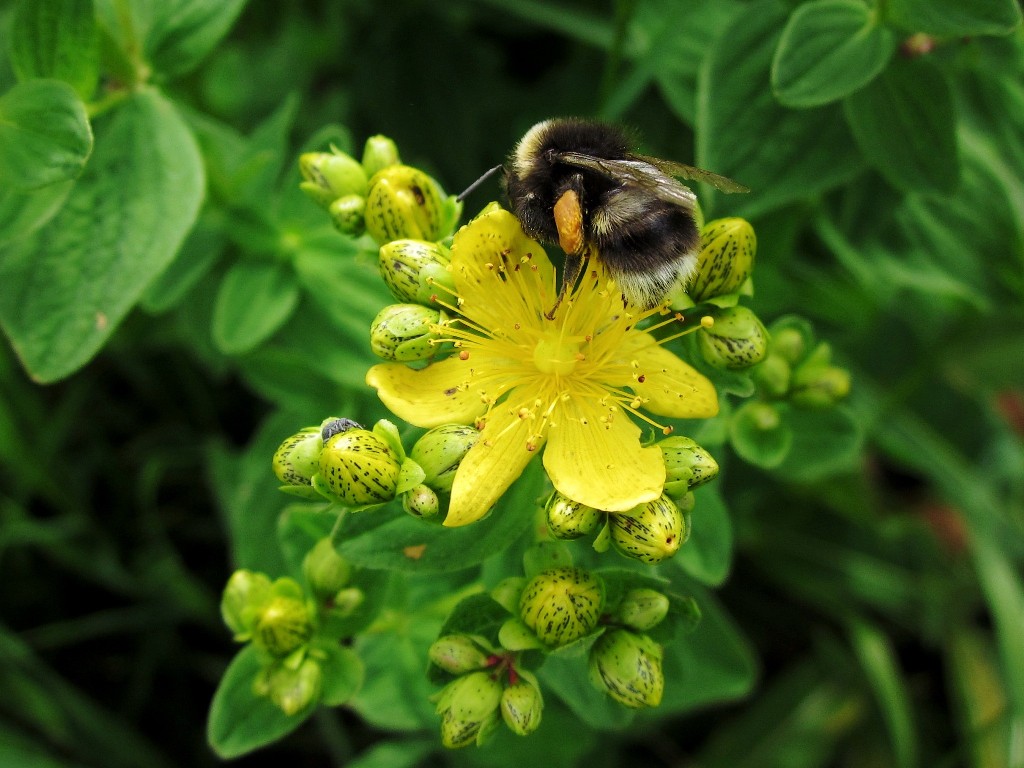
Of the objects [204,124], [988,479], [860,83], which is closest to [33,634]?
[204,124]

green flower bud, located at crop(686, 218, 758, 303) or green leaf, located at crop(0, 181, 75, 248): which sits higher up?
green flower bud, located at crop(686, 218, 758, 303)

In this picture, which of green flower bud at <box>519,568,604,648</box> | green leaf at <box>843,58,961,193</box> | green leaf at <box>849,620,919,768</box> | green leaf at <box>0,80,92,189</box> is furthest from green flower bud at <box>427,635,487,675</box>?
green leaf at <box>849,620,919,768</box>

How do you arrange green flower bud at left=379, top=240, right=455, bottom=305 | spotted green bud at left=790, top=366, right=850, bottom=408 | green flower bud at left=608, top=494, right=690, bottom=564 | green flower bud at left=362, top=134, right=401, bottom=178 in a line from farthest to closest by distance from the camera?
1. spotted green bud at left=790, top=366, right=850, bottom=408
2. green flower bud at left=362, top=134, right=401, bottom=178
3. green flower bud at left=379, top=240, right=455, bottom=305
4. green flower bud at left=608, top=494, right=690, bottom=564

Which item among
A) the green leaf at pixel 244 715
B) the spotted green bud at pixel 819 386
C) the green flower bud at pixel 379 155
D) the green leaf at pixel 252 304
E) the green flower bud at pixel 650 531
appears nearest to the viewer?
the green flower bud at pixel 650 531

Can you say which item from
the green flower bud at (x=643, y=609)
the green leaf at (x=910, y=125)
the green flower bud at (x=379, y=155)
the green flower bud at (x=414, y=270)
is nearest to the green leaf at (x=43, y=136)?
the green flower bud at (x=379, y=155)

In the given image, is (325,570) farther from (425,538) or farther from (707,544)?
(707,544)

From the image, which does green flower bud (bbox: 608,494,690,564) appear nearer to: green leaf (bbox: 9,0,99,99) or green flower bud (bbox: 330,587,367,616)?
green flower bud (bbox: 330,587,367,616)

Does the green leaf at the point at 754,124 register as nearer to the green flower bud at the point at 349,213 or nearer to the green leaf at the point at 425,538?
the green flower bud at the point at 349,213

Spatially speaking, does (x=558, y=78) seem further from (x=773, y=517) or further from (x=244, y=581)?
(x=244, y=581)
